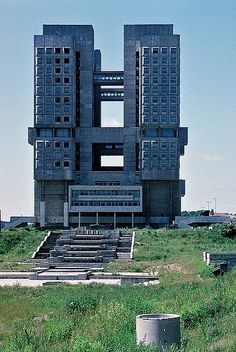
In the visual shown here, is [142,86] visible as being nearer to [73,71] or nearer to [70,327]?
[73,71]

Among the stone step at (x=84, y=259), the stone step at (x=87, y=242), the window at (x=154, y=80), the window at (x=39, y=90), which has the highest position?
the window at (x=154, y=80)

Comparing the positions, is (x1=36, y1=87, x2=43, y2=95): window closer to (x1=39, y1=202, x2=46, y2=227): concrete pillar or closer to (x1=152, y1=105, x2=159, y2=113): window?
(x1=39, y1=202, x2=46, y2=227): concrete pillar

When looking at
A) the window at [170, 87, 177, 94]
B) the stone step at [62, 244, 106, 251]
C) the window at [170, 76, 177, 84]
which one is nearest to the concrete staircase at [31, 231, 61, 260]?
the stone step at [62, 244, 106, 251]

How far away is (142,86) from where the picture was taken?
10569 centimetres

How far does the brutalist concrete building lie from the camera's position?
345 ft

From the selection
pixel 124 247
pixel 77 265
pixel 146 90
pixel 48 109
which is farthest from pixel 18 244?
pixel 146 90

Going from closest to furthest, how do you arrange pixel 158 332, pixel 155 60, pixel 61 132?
1. pixel 158 332
2. pixel 155 60
3. pixel 61 132

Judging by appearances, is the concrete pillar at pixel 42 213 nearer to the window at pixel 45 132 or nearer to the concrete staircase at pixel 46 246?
the window at pixel 45 132

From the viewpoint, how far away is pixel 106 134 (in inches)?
4274

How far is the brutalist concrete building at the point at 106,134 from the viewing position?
10519cm

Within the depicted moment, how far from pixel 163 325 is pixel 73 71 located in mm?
92387

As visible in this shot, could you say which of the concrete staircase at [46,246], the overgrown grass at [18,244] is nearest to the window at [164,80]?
the overgrown grass at [18,244]

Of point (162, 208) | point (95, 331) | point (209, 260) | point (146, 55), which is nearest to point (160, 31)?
point (146, 55)

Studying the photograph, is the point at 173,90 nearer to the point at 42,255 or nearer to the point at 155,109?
the point at 155,109
